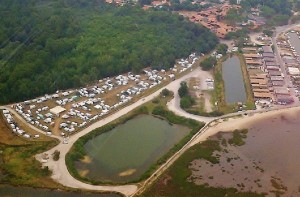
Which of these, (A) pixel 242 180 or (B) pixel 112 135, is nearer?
(A) pixel 242 180

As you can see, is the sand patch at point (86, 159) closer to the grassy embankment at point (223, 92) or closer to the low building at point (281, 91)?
the grassy embankment at point (223, 92)

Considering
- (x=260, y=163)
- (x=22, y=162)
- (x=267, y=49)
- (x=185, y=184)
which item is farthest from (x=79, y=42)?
(x=260, y=163)

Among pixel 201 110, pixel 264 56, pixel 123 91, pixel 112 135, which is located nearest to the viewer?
pixel 112 135

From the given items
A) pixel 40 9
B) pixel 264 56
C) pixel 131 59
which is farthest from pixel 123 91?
pixel 40 9

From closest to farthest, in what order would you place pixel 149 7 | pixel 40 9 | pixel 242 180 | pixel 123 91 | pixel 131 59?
pixel 242 180 → pixel 123 91 → pixel 131 59 → pixel 40 9 → pixel 149 7

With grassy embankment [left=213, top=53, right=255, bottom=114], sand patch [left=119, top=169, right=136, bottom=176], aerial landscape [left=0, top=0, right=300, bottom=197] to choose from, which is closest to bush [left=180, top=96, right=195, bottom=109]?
aerial landscape [left=0, top=0, right=300, bottom=197]

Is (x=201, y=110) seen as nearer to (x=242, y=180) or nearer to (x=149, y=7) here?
(x=242, y=180)

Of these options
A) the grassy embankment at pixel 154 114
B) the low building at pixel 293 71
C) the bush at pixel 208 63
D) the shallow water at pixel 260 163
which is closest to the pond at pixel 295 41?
the low building at pixel 293 71
